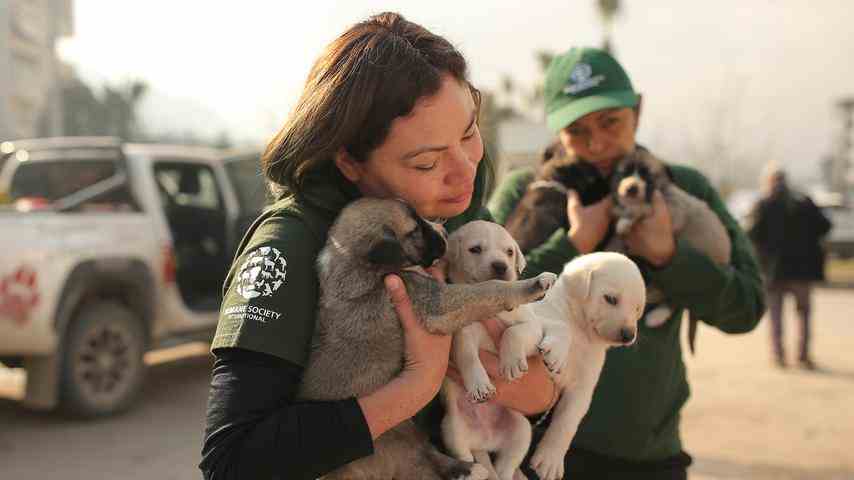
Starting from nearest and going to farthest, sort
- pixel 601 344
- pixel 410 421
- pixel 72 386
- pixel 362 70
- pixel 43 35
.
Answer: pixel 362 70 → pixel 410 421 → pixel 601 344 → pixel 72 386 → pixel 43 35

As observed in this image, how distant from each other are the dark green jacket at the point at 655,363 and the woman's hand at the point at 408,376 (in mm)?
1275

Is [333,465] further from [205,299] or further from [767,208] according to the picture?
[767,208]

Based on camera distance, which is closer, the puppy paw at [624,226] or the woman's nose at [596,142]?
the puppy paw at [624,226]

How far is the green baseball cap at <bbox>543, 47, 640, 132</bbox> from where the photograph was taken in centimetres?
369

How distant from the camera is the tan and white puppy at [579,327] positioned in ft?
8.79

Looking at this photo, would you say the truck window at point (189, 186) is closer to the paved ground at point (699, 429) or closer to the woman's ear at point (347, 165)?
the paved ground at point (699, 429)

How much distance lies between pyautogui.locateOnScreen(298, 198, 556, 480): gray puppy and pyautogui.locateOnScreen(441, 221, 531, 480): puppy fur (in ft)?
0.43

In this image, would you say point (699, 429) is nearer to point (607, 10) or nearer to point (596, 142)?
point (596, 142)

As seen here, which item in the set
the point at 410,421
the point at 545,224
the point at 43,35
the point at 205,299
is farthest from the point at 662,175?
the point at 43,35

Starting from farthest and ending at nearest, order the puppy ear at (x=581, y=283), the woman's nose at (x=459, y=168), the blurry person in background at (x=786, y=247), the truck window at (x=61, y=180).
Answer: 1. the blurry person in background at (x=786, y=247)
2. the truck window at (x=61, y=180)
3. the puppy ear at (x=581, y=283)
4. the woman's nose at (x=459, y=168)

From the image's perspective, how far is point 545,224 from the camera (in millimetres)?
4043

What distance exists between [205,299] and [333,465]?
31.1 ft

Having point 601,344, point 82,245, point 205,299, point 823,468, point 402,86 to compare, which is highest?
point 402,86

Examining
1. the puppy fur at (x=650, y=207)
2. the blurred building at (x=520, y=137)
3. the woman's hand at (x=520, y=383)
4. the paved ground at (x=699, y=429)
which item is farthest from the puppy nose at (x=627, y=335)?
the blurred building at (x=520, y=137)
